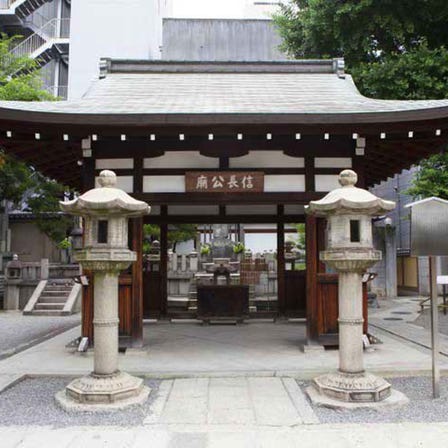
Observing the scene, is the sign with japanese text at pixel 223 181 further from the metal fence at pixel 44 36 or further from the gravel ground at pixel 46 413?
the metal fence at pixel 44 36

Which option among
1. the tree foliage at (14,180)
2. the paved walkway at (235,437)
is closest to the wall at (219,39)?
the tree foliage at (14,180)

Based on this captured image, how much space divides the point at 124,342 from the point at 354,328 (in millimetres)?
3917

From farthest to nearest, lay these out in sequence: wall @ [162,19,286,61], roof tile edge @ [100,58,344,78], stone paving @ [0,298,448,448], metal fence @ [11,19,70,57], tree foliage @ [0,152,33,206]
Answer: wall @ [162,19,286,61]
metal fence @ [11,19,70,57]
tree foliage @ [0,152,33,206]
roof tile edge @ [100,58,344,78]
stone paving @ [0,298,448,448]

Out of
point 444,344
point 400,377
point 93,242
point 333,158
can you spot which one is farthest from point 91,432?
point 444,344

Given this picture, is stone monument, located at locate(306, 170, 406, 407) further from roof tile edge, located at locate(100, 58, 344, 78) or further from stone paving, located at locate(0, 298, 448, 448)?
roof tile edge, located at locate(100, 58, 344, 78)

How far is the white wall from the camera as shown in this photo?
24.4m

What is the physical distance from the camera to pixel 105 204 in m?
5.24

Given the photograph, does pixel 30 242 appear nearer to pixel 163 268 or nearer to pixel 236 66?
pixel 163 268

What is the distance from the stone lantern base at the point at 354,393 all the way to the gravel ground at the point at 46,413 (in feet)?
6.44

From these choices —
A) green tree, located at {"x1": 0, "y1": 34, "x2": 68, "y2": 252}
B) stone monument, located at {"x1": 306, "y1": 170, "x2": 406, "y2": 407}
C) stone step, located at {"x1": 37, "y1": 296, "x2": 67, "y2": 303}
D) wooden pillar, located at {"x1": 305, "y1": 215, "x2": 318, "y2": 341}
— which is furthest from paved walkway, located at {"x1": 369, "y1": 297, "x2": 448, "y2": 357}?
green tree, located at {"x1": 0, "y1": 34, "x2": 68, "y2": 252}

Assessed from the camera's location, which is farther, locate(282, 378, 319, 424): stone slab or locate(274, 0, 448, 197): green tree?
locate(274, 0, 448, 197): green tree

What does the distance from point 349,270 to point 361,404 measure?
147 centimetres

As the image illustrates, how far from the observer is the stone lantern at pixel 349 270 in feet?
17.2

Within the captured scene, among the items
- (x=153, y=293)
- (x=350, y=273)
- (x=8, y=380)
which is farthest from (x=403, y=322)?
(x=8, y=380)
